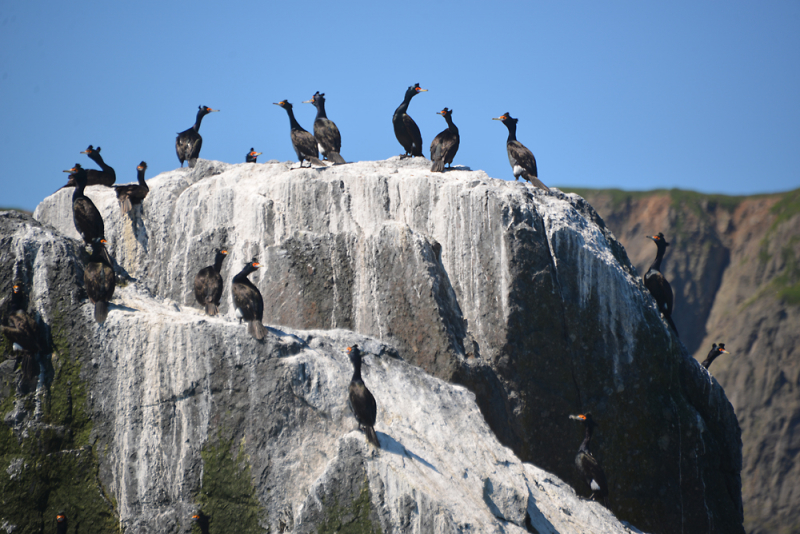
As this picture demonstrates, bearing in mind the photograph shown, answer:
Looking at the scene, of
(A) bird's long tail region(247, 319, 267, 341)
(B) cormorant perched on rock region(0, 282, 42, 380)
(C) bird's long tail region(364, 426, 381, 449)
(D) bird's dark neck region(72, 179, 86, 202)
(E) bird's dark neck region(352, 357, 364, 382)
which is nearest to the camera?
(C) bird's long tail region(364, 426, 381, 449)

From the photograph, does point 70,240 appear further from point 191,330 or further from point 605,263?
point 605,263

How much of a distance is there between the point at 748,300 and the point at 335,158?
3782 cm

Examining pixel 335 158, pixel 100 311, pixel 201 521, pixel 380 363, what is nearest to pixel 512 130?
pixel 335 158

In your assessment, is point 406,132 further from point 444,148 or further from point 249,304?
point 249,304

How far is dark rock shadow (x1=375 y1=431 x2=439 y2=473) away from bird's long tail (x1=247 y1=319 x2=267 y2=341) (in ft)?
6.31

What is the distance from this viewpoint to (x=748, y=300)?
155 feet

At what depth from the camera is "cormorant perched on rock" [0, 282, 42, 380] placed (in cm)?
1028

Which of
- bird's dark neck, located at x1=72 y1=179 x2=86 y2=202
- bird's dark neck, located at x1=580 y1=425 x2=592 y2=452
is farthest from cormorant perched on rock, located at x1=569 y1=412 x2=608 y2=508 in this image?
bird's dark neck, located at x1=72 y1=179 x2=86 y2=202

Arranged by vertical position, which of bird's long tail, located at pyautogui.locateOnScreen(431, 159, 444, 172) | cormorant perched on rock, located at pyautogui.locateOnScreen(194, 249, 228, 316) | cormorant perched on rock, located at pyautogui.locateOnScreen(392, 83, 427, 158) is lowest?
cormorant perched on rock, located at pyautogui.locateOnScreen(194, 249, 228, 316)

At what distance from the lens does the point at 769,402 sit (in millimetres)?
41062

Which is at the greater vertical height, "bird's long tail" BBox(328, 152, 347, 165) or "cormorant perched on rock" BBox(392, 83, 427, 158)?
"cormorant perched on rock" BBox(392, 83, 427, 158)

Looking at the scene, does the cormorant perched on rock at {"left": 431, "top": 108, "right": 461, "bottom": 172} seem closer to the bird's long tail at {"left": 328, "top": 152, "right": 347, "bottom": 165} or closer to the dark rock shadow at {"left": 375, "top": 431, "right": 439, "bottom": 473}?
the bird's long tail at {"left": 328, "top": 152, "right": 347, "bottom": 165}

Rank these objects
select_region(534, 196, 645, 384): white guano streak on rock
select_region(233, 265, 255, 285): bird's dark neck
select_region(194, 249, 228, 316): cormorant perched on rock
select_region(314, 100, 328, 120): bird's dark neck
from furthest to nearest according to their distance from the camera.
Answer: select_region(314, 100, 328, 120): bird's dark neck → select_region(534, 196, 645, 384): white guano streak on rock → select_region(194, 249, 228, 316): cormorant perched on rock → select_region(233, 265, 255, 285): bird's dark neck

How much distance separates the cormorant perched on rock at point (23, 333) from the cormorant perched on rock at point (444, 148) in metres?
7.63
